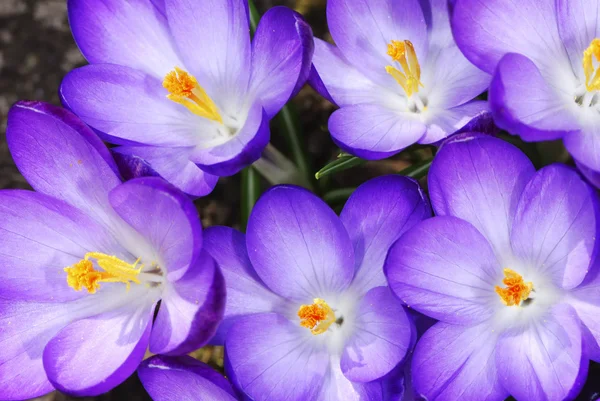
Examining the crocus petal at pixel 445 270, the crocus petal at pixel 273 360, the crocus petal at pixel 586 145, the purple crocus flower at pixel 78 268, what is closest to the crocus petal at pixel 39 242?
the purple crocus flower at pixel 78 268

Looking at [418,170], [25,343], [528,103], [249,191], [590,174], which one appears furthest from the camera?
[249,191]

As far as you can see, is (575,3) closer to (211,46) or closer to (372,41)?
(372,41)

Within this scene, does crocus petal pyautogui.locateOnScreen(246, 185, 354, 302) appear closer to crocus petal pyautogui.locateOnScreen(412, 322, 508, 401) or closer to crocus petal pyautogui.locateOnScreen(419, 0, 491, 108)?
crocus petal pyautogui.locateOnScreen(412, 322, 508, 401)

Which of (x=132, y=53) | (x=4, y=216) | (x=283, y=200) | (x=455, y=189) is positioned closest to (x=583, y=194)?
(x=455, y=189)

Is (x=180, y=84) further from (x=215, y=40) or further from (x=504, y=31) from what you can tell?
(x=504, y=31)

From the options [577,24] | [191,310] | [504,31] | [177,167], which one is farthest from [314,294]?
[577,24]
